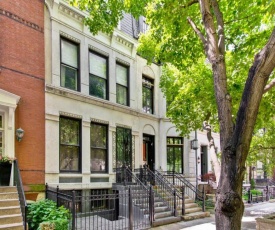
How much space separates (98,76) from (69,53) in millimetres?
1811

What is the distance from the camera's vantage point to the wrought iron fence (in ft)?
36.0

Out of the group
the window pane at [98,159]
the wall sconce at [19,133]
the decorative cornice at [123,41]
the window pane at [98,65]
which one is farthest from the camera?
the decorative cornice at [123,41]

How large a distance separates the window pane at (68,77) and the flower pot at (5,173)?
13.1 ft

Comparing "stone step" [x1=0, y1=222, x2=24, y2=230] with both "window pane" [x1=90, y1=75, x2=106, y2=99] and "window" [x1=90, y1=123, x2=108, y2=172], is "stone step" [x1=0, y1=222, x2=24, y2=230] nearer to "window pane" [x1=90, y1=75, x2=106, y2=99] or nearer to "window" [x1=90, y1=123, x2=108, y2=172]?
"window" [x1=90, y1=123, x2=108, y2=172]

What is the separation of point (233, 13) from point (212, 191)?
14.2m

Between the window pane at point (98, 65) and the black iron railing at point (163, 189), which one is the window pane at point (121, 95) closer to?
the window pane at point (98, 65)

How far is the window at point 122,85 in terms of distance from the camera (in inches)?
613

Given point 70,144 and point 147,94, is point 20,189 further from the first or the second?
point 147,94

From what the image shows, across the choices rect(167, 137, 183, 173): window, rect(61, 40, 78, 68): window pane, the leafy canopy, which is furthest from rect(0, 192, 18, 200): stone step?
rect(167, 137, 183, 173): window

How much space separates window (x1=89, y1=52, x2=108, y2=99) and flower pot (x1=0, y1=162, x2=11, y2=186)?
17.2ft

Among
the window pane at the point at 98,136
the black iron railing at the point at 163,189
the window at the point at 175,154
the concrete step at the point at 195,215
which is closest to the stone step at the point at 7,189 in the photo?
the window pane at the point at 98,136

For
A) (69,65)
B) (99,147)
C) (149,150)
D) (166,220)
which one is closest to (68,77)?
(69,65)

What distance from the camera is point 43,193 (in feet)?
36.8

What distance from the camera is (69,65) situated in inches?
508
